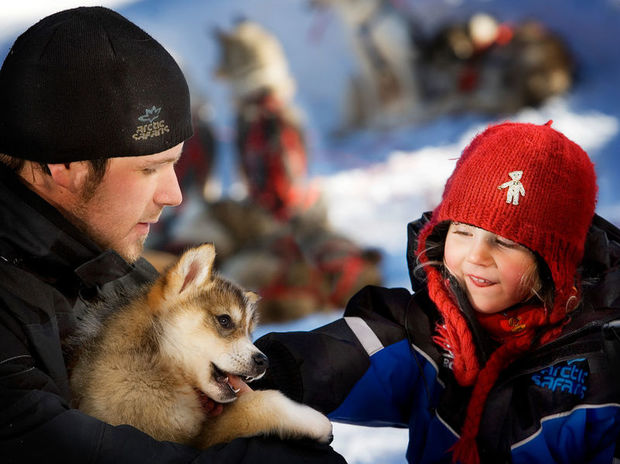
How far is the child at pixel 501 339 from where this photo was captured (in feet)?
5.10

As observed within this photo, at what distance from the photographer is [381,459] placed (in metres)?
2.25

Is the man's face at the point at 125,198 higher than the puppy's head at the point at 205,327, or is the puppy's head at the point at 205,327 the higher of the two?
the man's face at the point at 125,198

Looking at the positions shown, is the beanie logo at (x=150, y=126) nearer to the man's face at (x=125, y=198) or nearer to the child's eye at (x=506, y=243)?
the man's face at (x=125, y=198)

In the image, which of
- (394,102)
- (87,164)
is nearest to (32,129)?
(87,164)

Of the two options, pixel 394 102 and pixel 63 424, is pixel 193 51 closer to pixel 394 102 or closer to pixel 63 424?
pixel 394 102

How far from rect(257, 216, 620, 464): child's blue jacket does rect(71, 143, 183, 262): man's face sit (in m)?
0.44

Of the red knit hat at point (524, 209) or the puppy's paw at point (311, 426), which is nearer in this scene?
the puppy's paw at point (311, 426)

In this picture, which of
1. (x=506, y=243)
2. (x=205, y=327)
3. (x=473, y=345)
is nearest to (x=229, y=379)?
(x=205, y=327)

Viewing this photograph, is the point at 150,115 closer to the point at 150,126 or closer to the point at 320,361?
the point at 150,126

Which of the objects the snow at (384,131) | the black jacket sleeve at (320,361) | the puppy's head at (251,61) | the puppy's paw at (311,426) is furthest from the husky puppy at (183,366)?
the puppy's head at (251,61)

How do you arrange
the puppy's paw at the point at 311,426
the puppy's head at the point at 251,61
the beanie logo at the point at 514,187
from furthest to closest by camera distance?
the puppy's head at the point at 251,61 < the beanie logo at the point at 514,187 < the puppy's paw at the point at 311,426

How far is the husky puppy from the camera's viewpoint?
4.34 ft

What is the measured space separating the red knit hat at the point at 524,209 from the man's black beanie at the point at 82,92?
2.52 feet

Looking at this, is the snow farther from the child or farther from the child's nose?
the child's nose
